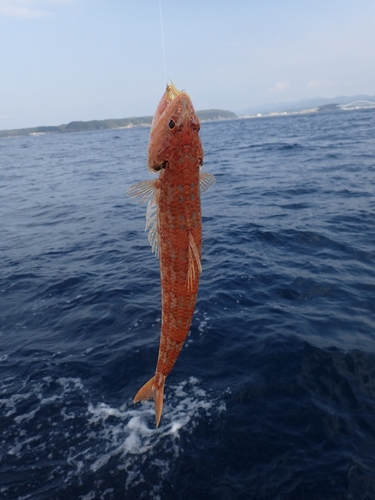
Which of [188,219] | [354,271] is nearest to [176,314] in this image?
[188,219]

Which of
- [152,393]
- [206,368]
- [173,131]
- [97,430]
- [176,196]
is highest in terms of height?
[173,131]

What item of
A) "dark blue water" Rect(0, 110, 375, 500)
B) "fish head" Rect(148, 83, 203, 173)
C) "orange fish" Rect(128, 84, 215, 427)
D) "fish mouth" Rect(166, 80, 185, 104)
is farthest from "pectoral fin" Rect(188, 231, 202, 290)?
"dark blue water" Rect(0, 110, 375, 500)

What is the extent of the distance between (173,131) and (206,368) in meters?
6.57

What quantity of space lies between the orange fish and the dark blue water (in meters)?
4.04

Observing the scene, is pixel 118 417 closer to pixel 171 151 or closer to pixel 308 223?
pixel 171 151

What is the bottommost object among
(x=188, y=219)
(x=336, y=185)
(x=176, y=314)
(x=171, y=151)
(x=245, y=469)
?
(x=245, y=469)

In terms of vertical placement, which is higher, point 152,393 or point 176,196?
point 176,196

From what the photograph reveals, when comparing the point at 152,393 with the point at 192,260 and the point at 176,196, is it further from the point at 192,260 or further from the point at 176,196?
the point at 176,196

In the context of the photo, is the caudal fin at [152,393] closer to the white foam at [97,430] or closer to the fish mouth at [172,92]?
the white foam at [97,430]

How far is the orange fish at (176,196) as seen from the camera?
353cm

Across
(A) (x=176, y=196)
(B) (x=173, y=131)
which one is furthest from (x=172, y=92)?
(A) (x=176, y=196)

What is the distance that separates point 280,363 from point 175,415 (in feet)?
9.57

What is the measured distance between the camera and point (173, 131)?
11.6ft

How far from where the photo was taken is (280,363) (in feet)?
27.2
